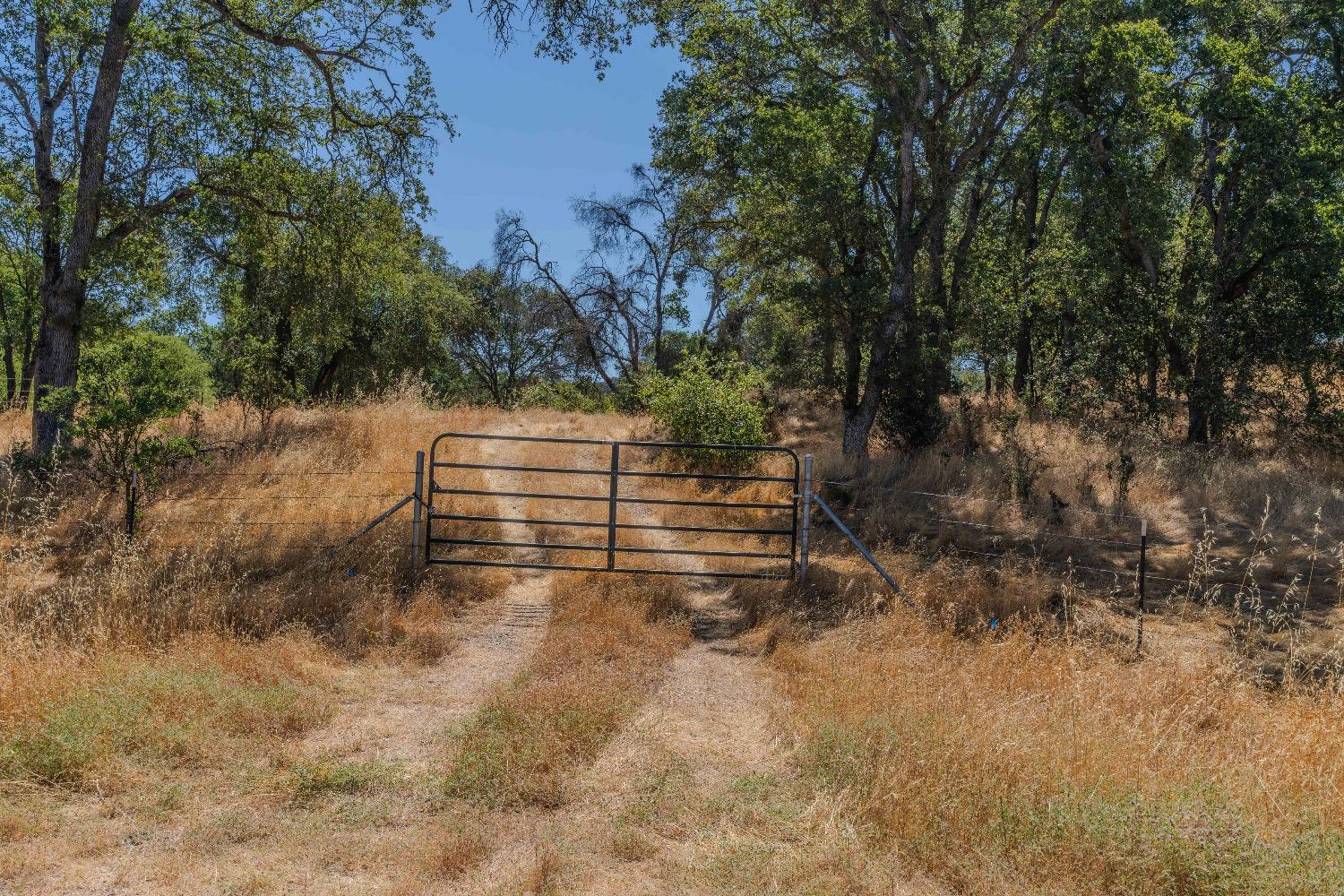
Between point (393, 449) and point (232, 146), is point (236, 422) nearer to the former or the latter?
point (393, 449)

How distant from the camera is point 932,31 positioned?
15.6 meters

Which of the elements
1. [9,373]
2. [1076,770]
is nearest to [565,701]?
[1076,770]

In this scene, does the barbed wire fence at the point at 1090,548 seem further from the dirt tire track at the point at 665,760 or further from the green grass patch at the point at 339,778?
the green grass patch at the point at 339,778

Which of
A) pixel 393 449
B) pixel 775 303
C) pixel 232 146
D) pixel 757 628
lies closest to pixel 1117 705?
pixel 757 628

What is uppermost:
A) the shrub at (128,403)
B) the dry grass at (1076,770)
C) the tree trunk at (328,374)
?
the tree trunk at (328,374)

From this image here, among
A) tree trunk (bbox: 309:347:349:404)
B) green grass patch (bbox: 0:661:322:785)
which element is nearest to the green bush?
green grass patch (bbox: 0:661:322:785)

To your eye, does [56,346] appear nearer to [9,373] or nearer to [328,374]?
[328,374]

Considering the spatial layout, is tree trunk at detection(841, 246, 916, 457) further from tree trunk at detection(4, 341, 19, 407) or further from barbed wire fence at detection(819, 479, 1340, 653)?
tree trunk at detection(4, 341, 19, 407)

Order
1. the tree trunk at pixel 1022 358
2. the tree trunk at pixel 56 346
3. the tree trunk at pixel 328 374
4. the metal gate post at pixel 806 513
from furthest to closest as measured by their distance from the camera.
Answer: the tree trunk at pixel 328 374 → the tree trunk at pixel 1022 358 → the tree trunk at pixel 56 346 → the metal gate post at pixel 806 513

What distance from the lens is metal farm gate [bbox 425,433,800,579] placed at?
9578 millimetres

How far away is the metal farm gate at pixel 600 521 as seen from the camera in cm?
958

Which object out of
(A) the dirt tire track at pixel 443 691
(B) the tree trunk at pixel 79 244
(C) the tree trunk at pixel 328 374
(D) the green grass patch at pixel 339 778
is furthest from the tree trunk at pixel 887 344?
(C) the tree trunk at pixel 328 374

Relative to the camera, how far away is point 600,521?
43.8ft

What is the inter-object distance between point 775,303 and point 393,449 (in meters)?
9.30
